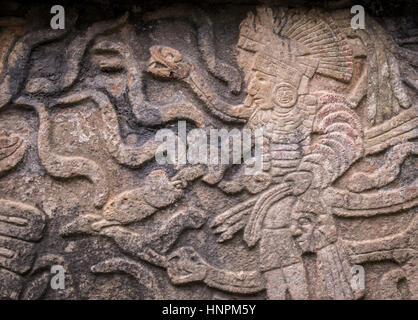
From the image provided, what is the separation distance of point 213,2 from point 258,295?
143 cm

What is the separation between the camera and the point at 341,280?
199 centimetres

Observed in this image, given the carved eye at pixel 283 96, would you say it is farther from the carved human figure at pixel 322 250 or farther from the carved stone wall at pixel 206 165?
the carved human figure at pixel 322 250

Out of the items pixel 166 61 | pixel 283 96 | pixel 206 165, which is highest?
pixel 166 61

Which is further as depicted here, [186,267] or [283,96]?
[283,96]

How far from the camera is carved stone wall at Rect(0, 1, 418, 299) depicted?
192cm

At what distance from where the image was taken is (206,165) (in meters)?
2.00

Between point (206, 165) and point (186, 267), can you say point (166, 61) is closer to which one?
point (206, 165)

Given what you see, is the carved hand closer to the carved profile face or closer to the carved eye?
the carved profile face

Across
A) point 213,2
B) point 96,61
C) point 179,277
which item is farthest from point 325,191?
point 96,61

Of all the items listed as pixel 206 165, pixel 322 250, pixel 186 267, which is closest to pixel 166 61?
pixel 206 165

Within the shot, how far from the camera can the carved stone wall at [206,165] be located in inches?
75.7

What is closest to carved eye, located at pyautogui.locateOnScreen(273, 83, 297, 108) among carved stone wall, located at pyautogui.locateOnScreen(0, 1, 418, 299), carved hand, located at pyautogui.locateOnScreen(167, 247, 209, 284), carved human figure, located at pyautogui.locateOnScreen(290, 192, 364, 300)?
carved stone wall, located at pyautogui.locateOnScreen(0, 1, 418, 299)

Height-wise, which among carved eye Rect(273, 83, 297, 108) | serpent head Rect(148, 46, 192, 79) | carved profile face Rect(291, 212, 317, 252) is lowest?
carved profile face Rect(291, 212, 317, 252)
